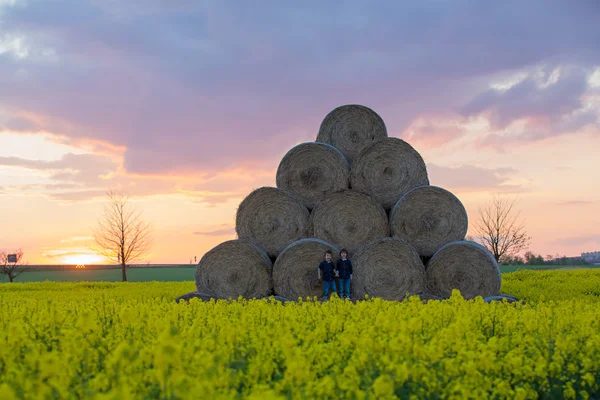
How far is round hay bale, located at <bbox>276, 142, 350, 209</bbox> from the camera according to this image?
15055 mm

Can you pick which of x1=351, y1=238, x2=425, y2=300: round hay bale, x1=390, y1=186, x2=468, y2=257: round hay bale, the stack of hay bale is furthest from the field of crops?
x1=390, y1=186, x2=468, y2=257: round hay bale

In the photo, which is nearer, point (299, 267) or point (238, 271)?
point (299, 267)

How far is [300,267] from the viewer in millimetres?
13820

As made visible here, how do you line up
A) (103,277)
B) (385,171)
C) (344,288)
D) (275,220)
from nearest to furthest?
(344,288), (275,220), (385,171), (103,277)

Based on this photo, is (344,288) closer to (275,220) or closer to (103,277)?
(275,220)

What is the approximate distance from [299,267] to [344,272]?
1.12 m

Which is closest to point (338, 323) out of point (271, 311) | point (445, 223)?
point (271, 311)

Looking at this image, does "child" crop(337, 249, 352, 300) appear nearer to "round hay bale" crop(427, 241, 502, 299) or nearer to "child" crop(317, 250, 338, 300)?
"child" crop(317, 250, 338, 300)

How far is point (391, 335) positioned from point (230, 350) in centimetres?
158

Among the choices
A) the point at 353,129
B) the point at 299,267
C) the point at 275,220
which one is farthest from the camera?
the point at 353,129

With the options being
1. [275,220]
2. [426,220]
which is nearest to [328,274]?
[275,220]

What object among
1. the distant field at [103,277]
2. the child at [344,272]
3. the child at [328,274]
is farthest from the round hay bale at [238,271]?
the distant field at [103,277]

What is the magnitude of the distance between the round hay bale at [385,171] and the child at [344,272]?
1970 mm

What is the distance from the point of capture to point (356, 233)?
14.2 metres
